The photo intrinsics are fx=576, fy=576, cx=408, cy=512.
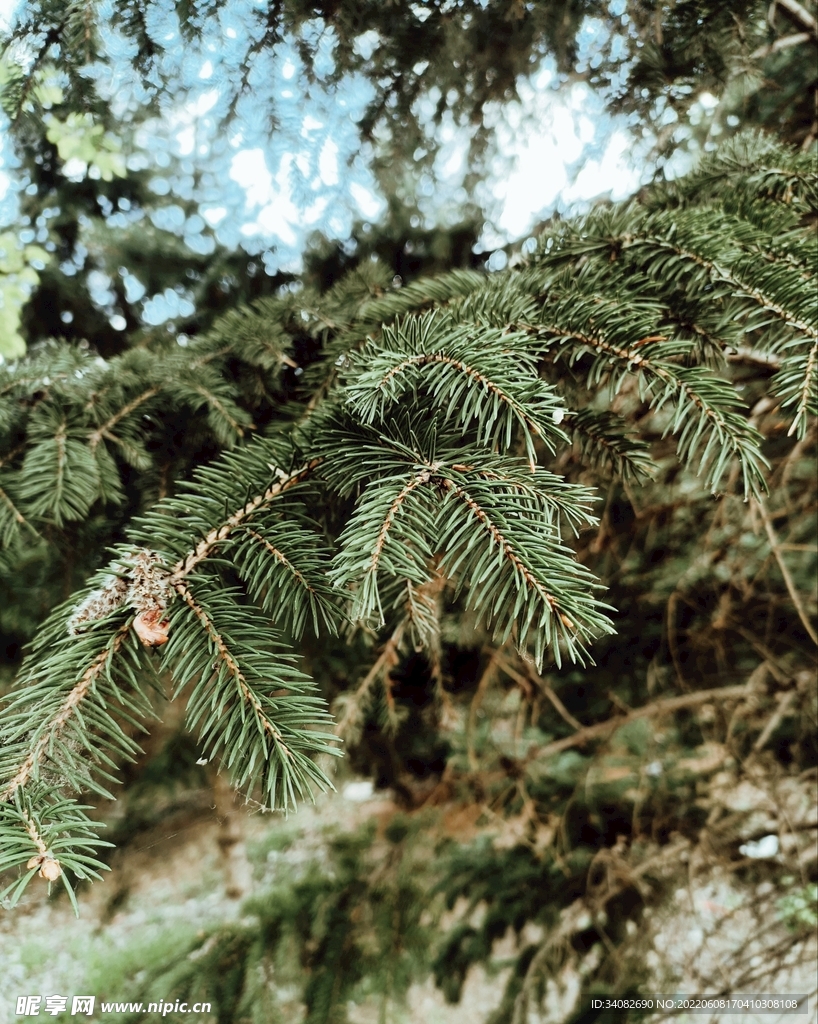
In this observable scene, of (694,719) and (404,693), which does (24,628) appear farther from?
(694,719)

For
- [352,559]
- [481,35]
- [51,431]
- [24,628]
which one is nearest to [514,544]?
[352,559]

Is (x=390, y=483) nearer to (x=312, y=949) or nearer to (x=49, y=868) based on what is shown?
Result: (x=49, y=868)

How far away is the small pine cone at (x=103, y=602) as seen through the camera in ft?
1.33

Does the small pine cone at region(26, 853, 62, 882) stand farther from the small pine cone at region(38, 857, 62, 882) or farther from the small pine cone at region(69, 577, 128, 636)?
the small pine cone at region(69, 577, 128, 636)

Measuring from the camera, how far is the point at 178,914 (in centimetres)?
78

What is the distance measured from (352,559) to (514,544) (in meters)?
0.11

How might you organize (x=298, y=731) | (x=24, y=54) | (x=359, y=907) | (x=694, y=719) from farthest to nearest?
(x=694, y=719), (x=359, y=907), (x=24, y=54), (x=298, y=731)

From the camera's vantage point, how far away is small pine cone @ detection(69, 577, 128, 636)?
406 mm

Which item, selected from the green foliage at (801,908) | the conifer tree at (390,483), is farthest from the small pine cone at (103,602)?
the green foliage at (801,908)

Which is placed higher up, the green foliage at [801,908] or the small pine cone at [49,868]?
the small pine cone at [49,868]

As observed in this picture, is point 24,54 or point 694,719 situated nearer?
point 24,54

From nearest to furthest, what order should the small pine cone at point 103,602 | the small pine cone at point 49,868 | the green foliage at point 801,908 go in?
the small pine cone at point 49,868 < the small pine cone at point 103,602 < the green foliage at point 801,908

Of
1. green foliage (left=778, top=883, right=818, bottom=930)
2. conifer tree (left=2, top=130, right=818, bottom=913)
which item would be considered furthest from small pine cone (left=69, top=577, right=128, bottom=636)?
green foliage (left=778, top=883, right=818, bottom=930)

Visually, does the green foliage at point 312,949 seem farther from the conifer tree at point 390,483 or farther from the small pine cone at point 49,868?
the small pine cone at point 49,868
